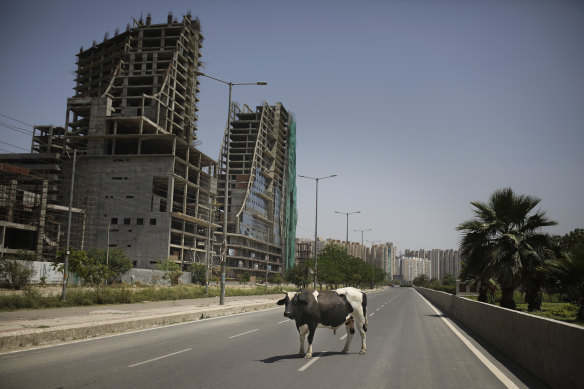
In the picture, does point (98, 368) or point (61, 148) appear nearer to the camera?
point (98, 368)

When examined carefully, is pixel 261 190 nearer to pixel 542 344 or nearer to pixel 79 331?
pixel 79 331

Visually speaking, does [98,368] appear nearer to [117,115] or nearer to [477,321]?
[477,321]

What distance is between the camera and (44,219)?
3086 inches

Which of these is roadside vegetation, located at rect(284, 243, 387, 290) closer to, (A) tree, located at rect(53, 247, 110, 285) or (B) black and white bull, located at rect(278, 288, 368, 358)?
(A) tree, located at rect(53, 247, 110, 285)

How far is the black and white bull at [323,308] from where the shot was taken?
32.7 feet

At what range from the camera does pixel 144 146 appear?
110125mm

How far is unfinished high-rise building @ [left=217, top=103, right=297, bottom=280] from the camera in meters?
150

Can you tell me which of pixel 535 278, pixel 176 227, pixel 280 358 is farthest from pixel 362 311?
pixel 176 227

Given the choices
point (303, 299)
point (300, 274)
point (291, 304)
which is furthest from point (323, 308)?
point (300, 274)

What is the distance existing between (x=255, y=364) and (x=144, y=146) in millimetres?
106584

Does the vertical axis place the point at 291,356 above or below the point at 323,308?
below

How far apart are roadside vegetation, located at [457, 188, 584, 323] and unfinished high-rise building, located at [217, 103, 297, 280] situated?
118008 mm

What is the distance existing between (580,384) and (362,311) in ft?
15.2

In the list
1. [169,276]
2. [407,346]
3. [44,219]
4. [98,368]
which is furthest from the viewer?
[44,219]
